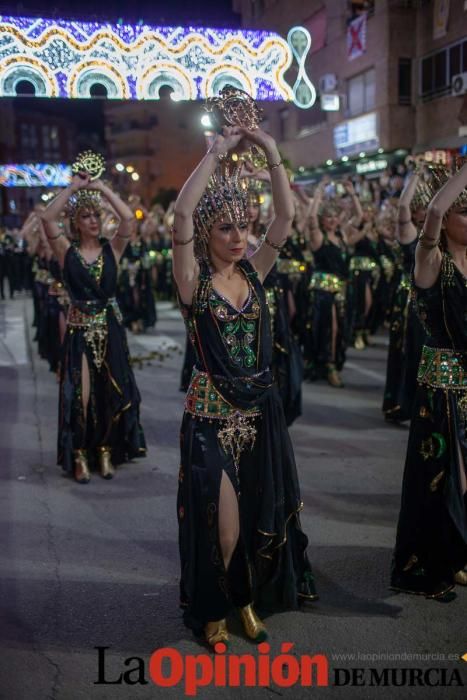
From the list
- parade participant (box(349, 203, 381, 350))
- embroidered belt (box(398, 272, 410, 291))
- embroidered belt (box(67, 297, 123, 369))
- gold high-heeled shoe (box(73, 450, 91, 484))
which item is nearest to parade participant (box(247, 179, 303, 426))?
embroidered belt (box(398, 272, 410, 291))

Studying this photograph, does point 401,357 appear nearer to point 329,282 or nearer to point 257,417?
point 329,282

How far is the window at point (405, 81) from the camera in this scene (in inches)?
937

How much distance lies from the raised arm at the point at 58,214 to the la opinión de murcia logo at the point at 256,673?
10.6 ft

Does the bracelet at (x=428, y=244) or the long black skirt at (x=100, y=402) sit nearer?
the bracelet at (x=428, y=244)

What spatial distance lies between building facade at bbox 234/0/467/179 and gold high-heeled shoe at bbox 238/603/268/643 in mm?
18753

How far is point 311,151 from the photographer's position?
29797 millimetres

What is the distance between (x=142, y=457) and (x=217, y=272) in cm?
325

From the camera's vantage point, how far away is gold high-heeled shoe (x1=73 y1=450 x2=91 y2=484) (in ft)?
18.9

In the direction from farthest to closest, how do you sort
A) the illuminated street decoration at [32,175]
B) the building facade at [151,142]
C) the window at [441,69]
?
the building facade at [151,142] → the illuminated street decoration at [32,175] → the window at [441,69]

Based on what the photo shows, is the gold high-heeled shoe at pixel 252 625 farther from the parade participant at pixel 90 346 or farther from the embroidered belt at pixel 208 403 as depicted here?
the parade participant at pixel 90 346

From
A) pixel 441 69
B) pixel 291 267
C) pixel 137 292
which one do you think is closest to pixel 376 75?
pixel 441 69

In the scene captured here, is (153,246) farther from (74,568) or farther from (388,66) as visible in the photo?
(74,568)

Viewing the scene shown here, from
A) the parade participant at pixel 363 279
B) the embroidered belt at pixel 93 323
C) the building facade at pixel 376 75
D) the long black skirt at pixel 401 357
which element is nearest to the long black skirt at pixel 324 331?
the long black skirt at pixel 401 357

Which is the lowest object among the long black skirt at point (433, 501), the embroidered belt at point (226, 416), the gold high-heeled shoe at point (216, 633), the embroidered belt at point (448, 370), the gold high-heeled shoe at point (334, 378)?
the gold high-heeled shoe at point (216, 633)
